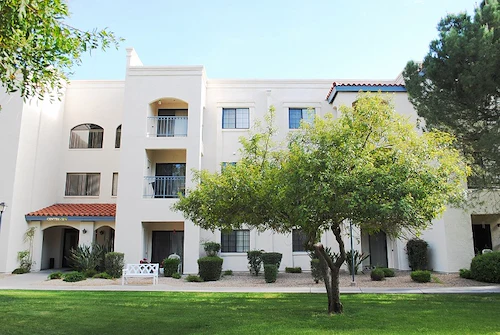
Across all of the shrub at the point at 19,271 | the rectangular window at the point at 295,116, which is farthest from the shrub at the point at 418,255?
the shrub at the point at 19,271

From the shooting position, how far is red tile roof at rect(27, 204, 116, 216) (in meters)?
21.7

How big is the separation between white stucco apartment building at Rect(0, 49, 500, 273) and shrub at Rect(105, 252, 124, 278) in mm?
1174

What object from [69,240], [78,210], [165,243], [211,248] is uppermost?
[78,210]

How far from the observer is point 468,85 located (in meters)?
12.0

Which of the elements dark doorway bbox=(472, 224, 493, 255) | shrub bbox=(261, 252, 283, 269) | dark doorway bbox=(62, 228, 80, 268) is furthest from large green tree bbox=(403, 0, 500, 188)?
dark doorway bbox=(62, 228, 80, 268)

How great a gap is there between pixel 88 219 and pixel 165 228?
407cm

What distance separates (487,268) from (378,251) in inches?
278

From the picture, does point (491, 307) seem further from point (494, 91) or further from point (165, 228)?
point (165, 228)

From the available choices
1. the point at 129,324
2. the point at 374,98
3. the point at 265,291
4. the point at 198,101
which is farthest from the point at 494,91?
the point at 198,101

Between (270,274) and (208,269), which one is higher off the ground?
(208,269)

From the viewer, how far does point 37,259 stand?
2197 cm

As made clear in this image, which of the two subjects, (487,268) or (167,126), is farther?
(167,126)

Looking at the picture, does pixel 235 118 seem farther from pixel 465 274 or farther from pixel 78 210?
pixel 465 274

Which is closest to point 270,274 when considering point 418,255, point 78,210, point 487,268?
point 418,255
